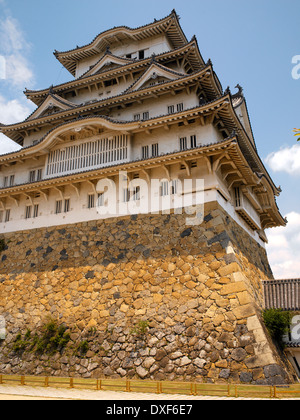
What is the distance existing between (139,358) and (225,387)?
4026 millimetres

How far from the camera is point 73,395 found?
1189 cm

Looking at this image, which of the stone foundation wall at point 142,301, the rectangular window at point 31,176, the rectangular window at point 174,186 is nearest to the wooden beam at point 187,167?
the rectangular window at point 174,186

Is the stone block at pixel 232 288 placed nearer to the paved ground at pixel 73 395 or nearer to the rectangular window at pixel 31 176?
the paved ground at pixel 73 395

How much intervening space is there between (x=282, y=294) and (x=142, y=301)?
849cm

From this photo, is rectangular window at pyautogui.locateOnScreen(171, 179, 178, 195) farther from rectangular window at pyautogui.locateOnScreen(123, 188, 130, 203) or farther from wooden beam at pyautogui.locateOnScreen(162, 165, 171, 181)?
rectangular window at pyautogui.locateOnScreen(123, 188, 130, 203)

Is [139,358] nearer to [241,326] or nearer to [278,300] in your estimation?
[241,326]

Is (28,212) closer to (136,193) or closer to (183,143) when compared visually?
(136,193)

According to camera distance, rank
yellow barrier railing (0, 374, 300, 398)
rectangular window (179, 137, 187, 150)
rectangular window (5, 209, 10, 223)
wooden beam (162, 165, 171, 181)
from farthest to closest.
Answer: rectangular window (5, 209, 10, 223) < rectangular window (179, 137, 187, 150) < wooden beam (162, 165, 171, 181) < yellow barrier railing (0, 374, 300, 398)

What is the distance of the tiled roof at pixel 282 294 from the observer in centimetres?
1941

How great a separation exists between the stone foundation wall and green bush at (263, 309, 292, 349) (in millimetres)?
695

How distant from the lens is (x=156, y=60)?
1005 inches

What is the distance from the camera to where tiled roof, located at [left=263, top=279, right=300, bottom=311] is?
19414mm

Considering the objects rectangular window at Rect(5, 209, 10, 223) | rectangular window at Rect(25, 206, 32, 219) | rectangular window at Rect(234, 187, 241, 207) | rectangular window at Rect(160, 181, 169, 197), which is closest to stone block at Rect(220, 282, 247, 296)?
rectangular window at Rect(160, 181, 169, 197)
